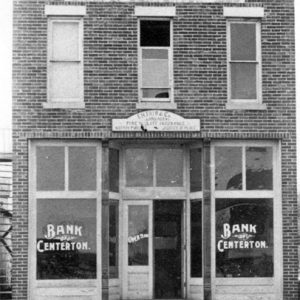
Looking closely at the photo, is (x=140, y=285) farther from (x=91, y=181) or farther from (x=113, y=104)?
(x=113, y=104)

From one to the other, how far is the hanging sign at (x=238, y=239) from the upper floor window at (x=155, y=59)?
3.17 meters

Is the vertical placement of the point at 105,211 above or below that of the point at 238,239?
above

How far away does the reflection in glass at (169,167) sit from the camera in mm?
16609

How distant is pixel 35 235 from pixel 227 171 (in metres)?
4.41

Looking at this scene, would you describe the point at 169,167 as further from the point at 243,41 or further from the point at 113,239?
the point at 243,41

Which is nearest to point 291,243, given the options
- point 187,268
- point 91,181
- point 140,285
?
point 187,268

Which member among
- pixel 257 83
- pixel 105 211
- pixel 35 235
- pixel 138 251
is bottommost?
pixel 138 251

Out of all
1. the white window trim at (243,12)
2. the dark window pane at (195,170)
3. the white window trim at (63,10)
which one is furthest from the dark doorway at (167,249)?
the white window trim at (63,10)

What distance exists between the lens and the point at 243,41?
53.6 ft

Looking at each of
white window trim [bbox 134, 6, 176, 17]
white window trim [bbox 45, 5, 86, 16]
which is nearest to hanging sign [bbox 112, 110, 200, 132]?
white window trim [bbox 134, 6, 176, 17]

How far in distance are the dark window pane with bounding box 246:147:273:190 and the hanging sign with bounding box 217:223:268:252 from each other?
0.95 meters

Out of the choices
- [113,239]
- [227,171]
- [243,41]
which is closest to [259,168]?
[227,171]

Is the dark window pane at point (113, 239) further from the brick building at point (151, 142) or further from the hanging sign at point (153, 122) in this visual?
the hanging sign at point (153, 122)

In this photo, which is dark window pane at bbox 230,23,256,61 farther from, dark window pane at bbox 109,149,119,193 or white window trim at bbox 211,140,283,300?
dark window pane at bbox 109,149,119,193
